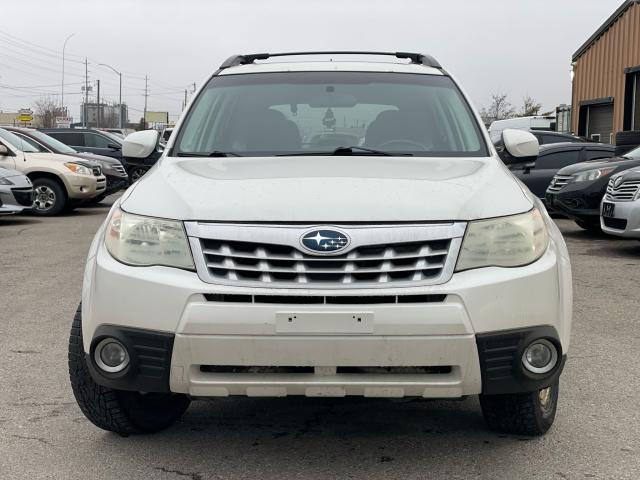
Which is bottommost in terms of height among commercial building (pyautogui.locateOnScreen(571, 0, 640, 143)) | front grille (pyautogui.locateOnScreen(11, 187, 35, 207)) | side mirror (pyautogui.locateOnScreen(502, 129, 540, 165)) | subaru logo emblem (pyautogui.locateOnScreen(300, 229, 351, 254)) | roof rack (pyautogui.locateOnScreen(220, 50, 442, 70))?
front grille (pyautogui.locateOnScreen(11, 187, 35, 207))

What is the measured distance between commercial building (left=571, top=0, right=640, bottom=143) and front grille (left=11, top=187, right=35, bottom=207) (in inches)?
779

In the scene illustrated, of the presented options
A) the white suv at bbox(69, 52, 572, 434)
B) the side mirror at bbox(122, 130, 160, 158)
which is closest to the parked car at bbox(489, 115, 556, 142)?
the side mirror at bbox(122, 130, 160, 158)

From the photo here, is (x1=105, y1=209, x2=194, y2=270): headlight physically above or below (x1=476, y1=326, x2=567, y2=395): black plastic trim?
above

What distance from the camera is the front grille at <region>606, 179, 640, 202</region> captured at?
33.3ft

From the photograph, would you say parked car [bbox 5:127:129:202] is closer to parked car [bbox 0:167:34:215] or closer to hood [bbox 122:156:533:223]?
parked car [bbox 0:167:34:215]

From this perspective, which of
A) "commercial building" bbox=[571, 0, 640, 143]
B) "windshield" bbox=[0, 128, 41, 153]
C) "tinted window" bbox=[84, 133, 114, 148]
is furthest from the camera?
"commercial building" bbox=[571, 0, 640, 143]

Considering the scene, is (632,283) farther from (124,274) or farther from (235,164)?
(124,274)

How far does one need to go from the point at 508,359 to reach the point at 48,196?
45.1ft

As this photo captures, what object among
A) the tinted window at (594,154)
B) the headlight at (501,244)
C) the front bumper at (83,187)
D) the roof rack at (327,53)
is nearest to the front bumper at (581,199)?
the tinted window at (594,154)

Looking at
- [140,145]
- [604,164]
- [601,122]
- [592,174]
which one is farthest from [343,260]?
[601,122]

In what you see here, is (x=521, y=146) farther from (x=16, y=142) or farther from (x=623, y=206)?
(x=16, y=142)

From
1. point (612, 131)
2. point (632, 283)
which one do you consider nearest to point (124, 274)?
point (632, 283)

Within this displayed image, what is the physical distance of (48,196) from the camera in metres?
15.7

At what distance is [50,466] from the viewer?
3.55 meters
